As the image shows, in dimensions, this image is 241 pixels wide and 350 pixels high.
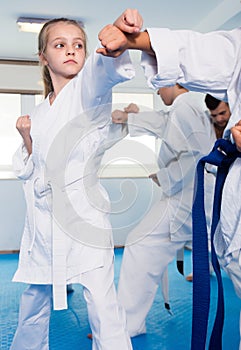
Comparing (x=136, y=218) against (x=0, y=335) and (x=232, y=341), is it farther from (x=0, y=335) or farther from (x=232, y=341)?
(x=0, y=335)

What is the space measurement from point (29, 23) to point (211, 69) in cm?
386

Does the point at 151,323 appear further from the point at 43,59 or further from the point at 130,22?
the point at 130,22

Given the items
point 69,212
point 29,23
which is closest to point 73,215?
point 69,212

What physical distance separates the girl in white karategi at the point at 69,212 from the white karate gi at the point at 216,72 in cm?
44

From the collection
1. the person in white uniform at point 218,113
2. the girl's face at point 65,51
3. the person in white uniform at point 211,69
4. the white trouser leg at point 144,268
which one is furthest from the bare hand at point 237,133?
the person in white uniform at point 218,113

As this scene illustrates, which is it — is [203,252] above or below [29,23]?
below

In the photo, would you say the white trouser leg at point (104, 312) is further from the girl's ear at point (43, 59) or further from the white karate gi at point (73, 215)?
the girl's ear at point (43, 59)

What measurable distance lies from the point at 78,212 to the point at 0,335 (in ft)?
3.68

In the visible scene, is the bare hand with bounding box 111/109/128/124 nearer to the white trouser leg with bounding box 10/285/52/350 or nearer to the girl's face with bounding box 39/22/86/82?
the girl's face with bounding box 39/22/86/82

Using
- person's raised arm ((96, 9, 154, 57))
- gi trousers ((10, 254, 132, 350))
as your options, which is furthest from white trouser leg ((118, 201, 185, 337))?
person's raised arm ((96, 9, 154, 57))

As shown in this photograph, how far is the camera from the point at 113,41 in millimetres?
935

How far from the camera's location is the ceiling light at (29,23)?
4.52m

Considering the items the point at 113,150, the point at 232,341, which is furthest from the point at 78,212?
the point at 232,341

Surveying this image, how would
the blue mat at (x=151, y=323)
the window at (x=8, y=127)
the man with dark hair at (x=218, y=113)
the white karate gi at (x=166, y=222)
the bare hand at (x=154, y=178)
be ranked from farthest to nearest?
the window at (x=8, y=127) < the man with dark hair at (x=218, y=113) < the white karate gi at (x=166, y=222) < the blue mat at (x=151, y=323) < the bare hand at (x=154, y=178)
